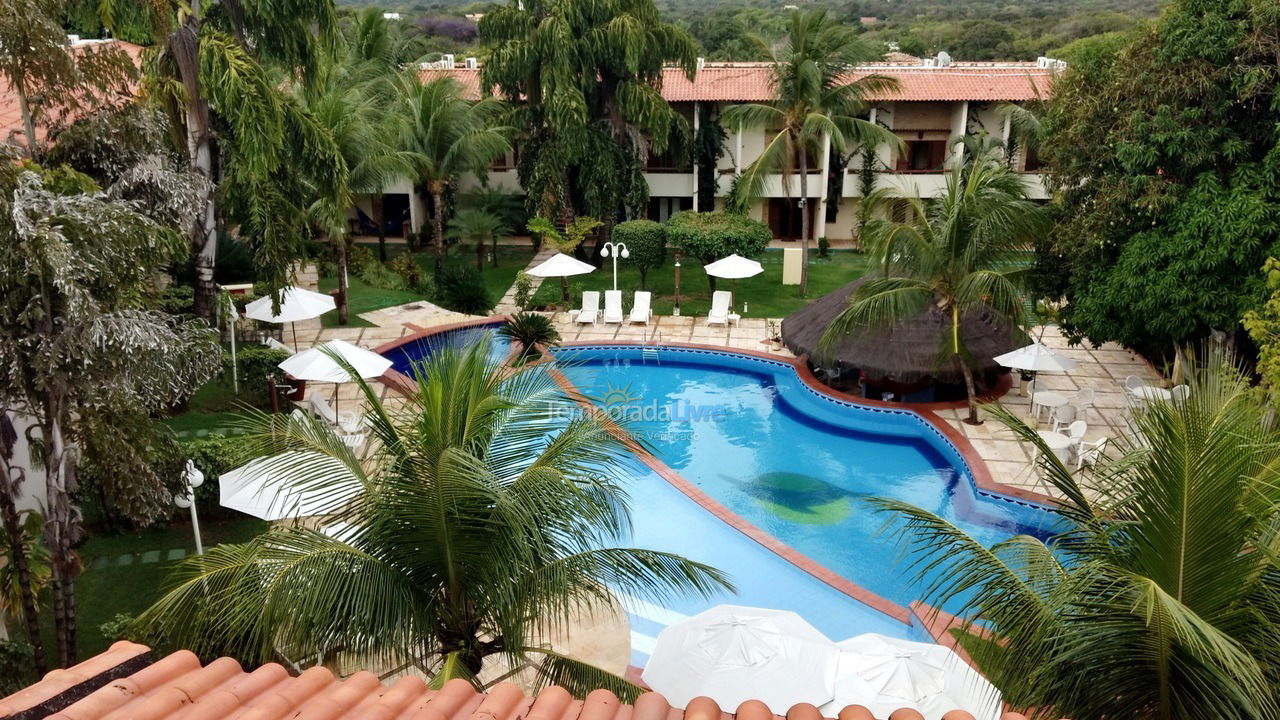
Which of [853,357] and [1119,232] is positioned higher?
[1119,232]

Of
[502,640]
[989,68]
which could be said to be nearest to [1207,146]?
[502,640]

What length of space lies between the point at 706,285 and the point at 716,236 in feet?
8.51

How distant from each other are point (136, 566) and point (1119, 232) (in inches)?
575

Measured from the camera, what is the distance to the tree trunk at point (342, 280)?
20.6 meters

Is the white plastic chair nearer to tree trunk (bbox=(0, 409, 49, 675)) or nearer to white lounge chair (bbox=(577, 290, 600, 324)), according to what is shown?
white lounge chair (bbox=(577, 290, 600, 324))

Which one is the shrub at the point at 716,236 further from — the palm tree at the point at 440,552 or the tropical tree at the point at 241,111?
the palm tree at the point at 440,552

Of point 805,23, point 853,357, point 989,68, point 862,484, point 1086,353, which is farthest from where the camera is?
point 989,68

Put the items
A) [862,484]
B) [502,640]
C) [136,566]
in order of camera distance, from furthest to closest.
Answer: [862,484] < [136,566] < [502,640]

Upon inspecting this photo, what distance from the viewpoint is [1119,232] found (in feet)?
48.6

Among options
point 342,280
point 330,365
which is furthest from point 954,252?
point 342,280

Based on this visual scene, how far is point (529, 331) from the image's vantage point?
18.2 m

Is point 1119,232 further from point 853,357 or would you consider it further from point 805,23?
Answer: point 805,23

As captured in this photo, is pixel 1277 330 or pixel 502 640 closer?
pixel 502 640

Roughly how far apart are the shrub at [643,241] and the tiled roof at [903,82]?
21.8 ft
